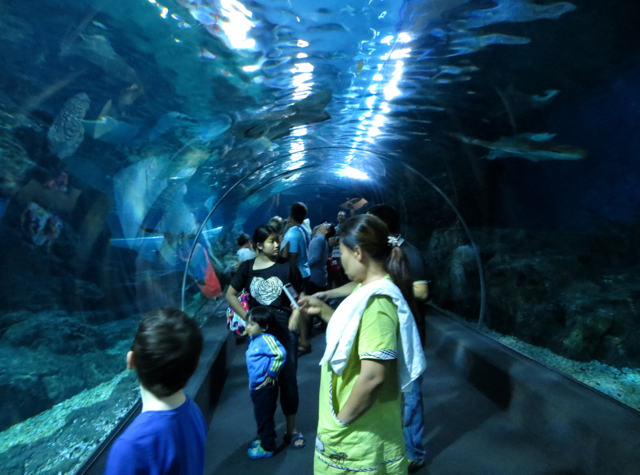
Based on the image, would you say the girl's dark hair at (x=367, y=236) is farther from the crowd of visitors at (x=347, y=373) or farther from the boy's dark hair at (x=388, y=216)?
the boy's dark hair at (x=388, y=216)

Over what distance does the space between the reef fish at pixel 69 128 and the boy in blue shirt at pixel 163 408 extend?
4450 millimetres

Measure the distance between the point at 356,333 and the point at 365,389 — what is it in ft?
0.79

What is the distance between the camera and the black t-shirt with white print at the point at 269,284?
11.8 feet

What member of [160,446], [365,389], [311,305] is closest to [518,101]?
[311,305]

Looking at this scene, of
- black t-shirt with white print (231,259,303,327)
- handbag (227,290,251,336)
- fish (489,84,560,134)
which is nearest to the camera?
black t-shirt with white print (231,259,303,327)

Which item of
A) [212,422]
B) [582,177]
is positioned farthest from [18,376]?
[582,177]

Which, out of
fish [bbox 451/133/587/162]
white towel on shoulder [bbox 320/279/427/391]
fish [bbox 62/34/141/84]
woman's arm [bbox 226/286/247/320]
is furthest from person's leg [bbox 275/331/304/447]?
fish [bbox 451/133/587/162]

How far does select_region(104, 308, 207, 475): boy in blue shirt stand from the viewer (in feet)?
4.43

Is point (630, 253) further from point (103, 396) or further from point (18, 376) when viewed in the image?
point (18, 376)

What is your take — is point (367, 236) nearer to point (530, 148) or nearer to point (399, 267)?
point (399, 267)

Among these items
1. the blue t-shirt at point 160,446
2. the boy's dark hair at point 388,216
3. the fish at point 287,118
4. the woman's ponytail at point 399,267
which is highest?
the fish at point 287,118

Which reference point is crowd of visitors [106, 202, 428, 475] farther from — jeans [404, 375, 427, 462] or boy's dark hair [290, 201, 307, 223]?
boy's dark hair [290, 201, 307, 223]

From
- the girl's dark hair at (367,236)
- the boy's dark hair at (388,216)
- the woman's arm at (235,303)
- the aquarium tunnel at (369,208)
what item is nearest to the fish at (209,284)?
the aquarium tunnel at (369,208)

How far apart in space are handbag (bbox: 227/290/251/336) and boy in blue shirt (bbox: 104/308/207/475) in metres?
2.12
